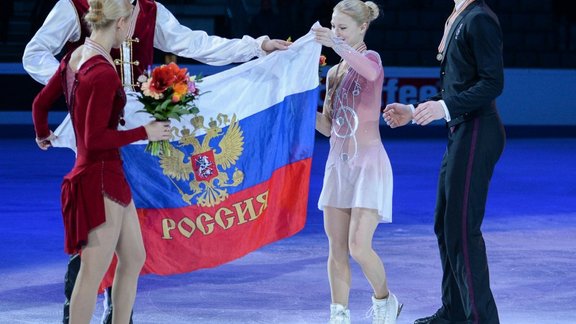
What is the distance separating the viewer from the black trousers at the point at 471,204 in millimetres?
4824

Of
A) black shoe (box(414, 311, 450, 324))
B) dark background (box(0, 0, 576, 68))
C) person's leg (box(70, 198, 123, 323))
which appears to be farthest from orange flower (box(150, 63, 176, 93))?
dark background (box(0, 0, 576, 68))

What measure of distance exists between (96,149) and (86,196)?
203 mm

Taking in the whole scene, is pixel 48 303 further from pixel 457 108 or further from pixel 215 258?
pixel 457 108

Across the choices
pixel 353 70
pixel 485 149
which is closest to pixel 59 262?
pixel 353 70

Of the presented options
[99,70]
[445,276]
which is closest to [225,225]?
[445,276]

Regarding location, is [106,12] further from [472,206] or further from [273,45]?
[472,206]

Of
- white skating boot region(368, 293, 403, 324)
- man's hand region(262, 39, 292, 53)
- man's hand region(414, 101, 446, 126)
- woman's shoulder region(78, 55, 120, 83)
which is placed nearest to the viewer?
woman's shoulder region(78, 55, 120, 83)

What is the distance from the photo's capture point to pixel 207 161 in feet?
16.7

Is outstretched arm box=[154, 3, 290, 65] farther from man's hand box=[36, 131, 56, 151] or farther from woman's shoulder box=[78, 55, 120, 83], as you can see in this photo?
woman's shoulder box=[78, 55, 120, 83]

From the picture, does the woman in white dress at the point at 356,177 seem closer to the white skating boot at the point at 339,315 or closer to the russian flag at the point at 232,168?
the white skating boot at the point at 339,315

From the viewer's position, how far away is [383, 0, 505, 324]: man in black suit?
4.71m

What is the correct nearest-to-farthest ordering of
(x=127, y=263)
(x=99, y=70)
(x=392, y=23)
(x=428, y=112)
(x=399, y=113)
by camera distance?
(x=99, y=70)
(x=127, y=263)
(x=428, y=112)
(x=399, y=113)
(x=392, y=23)

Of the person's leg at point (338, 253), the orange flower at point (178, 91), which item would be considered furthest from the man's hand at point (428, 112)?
the orange flower at point (178, 91)

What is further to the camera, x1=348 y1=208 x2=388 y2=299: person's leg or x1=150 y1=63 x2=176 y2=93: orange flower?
x1=348 y1=208 x2=388 y2=299: person's leg
